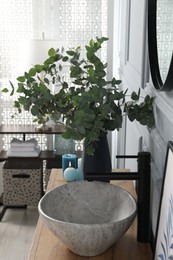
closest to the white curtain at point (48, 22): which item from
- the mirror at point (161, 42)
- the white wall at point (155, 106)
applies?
the white wall at point (155, 106)

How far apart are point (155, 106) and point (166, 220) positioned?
43cm

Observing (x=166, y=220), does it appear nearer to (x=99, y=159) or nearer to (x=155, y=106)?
(x=155, y=106)

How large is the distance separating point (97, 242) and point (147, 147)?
1.59 ft

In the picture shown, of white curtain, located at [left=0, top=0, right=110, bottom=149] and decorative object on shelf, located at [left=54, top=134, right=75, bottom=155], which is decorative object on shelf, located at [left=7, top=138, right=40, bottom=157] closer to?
decorative object on shelf, located at [left=54, top=134, right=75, bottom=155]

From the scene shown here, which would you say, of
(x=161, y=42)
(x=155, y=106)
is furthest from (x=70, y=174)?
(x=161, y=42)

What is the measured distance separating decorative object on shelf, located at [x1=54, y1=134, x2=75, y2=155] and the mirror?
5.61 feet

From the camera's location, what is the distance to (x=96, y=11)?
301cm

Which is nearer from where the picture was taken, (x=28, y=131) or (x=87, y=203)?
(x=87, y=203)

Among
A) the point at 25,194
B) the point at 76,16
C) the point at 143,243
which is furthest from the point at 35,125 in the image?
the point at 143,243

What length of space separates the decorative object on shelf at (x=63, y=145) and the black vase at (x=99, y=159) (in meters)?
1.40

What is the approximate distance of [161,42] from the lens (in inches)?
45.1

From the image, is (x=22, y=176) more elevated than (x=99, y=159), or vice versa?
(x=99, y=159)

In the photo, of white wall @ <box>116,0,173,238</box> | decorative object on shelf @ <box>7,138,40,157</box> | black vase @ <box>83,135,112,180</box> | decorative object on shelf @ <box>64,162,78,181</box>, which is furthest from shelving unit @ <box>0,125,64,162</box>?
black vase @ <box>83,135,112,180</box>

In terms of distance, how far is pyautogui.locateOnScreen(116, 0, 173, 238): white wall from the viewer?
1.14 meters
